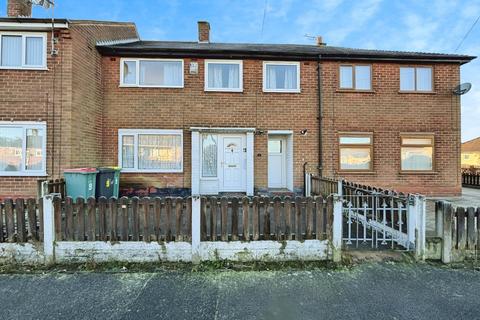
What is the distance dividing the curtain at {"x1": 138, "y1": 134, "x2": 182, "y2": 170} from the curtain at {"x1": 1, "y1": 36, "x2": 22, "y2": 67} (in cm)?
427

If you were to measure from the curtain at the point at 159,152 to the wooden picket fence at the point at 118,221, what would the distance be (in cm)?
599

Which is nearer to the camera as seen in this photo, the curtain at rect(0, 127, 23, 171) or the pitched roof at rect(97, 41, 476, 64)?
the curtain at rect(0, 127, 23, 171)

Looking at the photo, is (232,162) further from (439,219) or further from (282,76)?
(439,219)

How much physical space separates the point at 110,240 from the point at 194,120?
6617 mm

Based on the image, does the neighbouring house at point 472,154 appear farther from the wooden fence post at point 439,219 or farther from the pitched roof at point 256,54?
the wooden fence post at point 439,219

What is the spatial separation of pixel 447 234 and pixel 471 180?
1505cm

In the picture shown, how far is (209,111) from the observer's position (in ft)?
34.5

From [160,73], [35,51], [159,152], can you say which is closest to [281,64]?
[160,73]

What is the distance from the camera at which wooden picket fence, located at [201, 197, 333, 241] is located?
4562 mm

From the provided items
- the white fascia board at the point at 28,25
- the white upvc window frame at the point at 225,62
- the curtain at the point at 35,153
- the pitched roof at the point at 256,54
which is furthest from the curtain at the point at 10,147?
the white upvc window frame at the point at 225,62

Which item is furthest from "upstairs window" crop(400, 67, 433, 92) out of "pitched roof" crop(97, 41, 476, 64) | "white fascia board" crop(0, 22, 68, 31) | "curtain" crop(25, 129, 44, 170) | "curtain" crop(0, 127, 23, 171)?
"curtain" crop(0, 127, 23, 171)

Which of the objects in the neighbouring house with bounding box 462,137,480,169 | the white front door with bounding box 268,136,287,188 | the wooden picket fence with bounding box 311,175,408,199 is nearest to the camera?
the wooden picket fence with bounding box 311,175,408,199

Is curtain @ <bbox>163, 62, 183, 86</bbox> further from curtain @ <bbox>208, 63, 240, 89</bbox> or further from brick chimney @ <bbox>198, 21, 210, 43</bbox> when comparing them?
brick chimney @ <bbox>198, 21, 210, 43</bbox>

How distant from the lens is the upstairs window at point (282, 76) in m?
10.7
